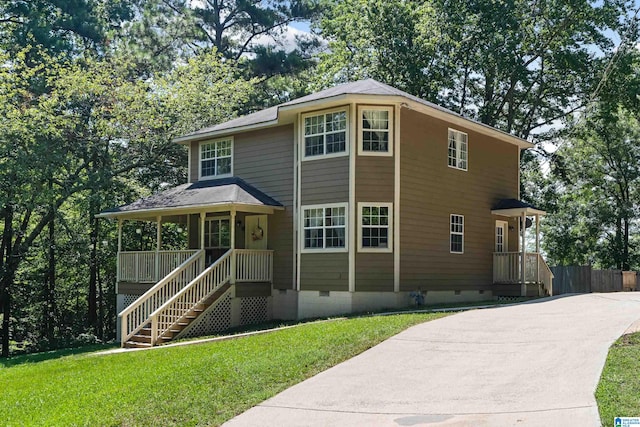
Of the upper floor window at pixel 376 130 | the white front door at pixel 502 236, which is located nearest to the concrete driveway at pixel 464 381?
the upper floor window at pixel 376 130

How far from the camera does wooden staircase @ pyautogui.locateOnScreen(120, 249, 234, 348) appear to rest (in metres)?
17.0

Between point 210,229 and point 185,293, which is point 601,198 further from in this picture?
point 185,293

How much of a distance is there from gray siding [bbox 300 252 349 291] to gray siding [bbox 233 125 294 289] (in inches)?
29.8

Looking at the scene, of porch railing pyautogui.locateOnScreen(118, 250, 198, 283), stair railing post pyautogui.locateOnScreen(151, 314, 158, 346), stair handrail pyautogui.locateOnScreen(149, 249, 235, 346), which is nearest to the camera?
stair railing post pyautogui.locateOnScreen(151, 314, 158, 346)

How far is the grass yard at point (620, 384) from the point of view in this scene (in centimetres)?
759

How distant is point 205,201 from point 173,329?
402 cm

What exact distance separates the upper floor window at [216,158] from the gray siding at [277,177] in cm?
75

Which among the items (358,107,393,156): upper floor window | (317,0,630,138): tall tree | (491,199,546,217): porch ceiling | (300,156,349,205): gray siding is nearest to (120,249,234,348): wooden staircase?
(300,156,349,205): gray siding

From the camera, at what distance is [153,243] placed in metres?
29.8

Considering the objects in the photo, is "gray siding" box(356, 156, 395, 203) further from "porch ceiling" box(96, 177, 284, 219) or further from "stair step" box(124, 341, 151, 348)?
"stair step" box(124, 341, 151, 348)

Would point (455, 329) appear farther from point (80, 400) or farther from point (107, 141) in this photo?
point (107, 141)

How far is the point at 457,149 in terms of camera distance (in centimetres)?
2100

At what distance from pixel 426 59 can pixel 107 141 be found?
46.9ft

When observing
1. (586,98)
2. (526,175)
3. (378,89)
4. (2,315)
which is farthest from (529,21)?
(2,315)
